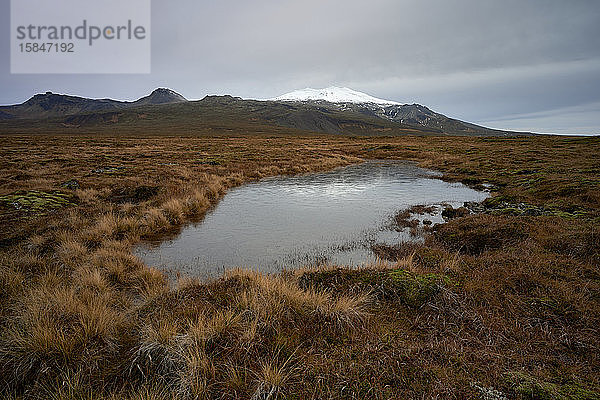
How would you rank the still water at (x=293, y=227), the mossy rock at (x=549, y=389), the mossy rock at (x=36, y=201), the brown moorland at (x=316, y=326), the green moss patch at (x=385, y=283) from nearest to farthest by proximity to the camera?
1. the mossy rock at (x=549, y=389)
2. the brown moorland at (x=316, y=326)
3. the green moss patch at (x=385, y=283)
4. the still water at (x=293, y=227)
5. the mossy rock at (x=36, y=201)

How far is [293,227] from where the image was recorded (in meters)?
13.2

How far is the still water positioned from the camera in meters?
9.59

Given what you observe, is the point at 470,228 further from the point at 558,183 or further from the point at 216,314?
the point at 558,183

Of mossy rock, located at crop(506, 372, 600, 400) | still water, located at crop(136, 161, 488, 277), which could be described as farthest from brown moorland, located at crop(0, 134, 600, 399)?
still water, located at crop(136, 161, 488, 277)

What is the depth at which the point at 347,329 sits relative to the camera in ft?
14.9

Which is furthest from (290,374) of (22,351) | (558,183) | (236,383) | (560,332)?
(558,183)

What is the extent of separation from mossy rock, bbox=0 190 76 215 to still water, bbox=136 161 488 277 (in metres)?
6.68

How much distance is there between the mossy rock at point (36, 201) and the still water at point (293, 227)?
21.9 feet

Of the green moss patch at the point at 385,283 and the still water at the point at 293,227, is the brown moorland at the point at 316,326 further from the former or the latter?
the still water at the point at 293,227

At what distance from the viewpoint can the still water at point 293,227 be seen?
9586mm

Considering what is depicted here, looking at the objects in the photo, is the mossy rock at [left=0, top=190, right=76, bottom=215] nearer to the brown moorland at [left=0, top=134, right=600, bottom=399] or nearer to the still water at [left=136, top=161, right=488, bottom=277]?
the brown moorland at [left=0, top=134, right=600, bottom=399]

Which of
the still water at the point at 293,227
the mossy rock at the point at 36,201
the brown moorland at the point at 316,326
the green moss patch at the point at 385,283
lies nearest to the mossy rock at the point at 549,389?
Answer: the brown moorland at the point at 316,326

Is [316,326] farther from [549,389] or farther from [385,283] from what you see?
[549,389]

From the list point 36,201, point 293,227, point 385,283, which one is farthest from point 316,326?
point 36,201
